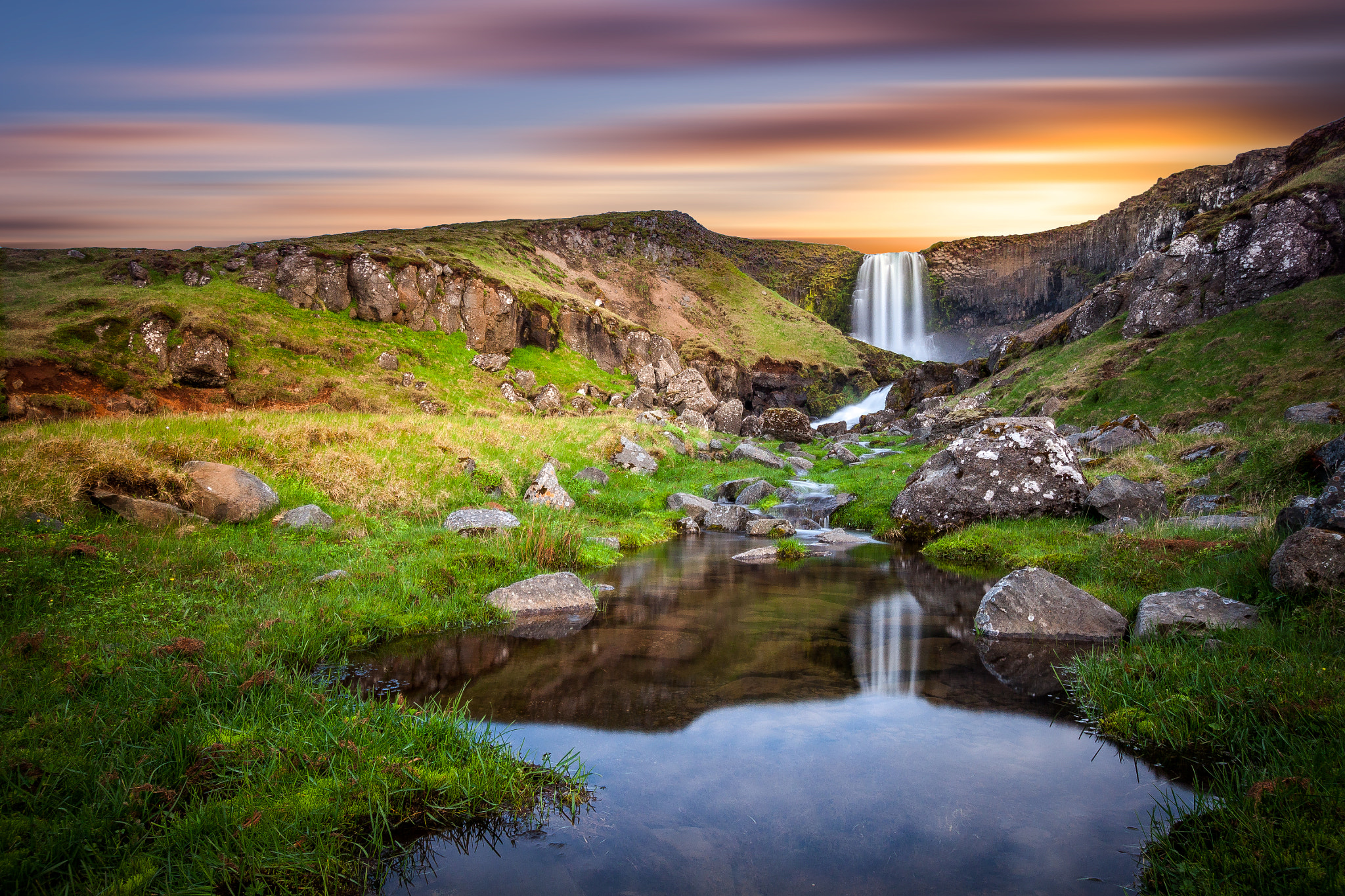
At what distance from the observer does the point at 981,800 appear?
5.73 m

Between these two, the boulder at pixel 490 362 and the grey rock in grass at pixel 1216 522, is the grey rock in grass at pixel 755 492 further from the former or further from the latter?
the boulder at pixel 490 362

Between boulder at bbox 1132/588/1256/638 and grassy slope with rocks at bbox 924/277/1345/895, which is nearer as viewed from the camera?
grassy slope with rocks at bbox 924/277/1345/895

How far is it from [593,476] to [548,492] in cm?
392

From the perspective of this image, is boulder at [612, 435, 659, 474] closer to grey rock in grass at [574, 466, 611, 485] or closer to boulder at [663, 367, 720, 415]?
grey rock in grass at [574, 466, 611, 485]

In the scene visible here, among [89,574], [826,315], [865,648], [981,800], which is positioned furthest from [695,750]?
[826,315]

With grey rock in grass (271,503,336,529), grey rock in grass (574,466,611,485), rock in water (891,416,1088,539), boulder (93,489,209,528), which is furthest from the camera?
grey rock in grass (574,466,611,485)

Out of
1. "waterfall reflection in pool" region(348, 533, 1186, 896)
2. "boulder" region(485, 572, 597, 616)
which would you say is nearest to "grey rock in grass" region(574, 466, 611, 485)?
"boulder" region(485, 572, 597, 616)

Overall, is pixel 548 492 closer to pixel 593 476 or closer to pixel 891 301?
pixel 593 476

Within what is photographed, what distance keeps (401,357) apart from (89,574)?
51.7 m

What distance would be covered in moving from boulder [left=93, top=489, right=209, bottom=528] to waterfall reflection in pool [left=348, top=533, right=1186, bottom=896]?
19.2ft

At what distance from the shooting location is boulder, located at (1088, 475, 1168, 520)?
1514 centimetres

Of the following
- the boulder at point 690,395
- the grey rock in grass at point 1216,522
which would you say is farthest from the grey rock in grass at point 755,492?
the boulder at point 690,395

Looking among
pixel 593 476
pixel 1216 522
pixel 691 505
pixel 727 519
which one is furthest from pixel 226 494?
pixel 1216 522

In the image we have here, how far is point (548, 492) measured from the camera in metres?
19.9
